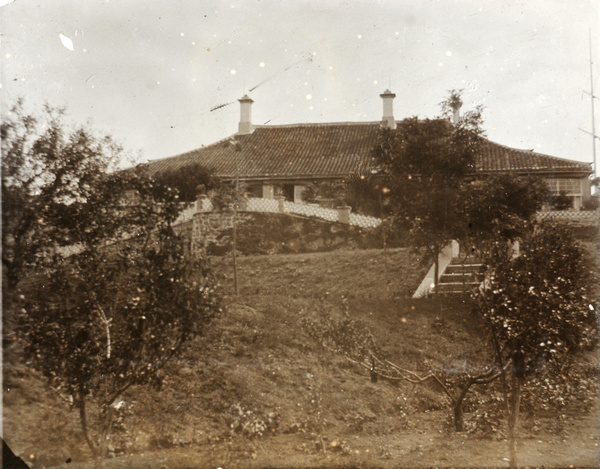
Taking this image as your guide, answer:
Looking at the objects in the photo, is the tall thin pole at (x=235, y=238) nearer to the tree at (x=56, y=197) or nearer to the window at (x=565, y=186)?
the tree at (x=56, y=197)

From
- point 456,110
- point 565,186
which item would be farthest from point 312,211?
point 565,186

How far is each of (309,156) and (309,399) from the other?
166cm

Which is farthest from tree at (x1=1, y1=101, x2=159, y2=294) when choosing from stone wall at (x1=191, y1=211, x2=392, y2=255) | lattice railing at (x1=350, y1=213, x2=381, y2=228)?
lattice railing at (x1=350, y1=213, x2=381, y2=228)

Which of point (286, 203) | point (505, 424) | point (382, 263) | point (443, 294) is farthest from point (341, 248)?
point (505, 424)

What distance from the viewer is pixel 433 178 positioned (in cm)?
320

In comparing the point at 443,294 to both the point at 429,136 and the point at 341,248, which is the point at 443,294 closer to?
the point at 341,248

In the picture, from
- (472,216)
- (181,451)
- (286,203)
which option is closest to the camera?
(181,451)

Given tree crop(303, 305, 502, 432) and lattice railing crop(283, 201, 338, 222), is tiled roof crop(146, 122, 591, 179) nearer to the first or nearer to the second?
lattice railing crop(283, 201, 338, 222)

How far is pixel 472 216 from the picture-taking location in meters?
3.13

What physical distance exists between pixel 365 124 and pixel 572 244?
5.16 ft

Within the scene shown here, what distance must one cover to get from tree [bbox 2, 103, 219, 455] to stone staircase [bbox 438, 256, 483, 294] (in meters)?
1.56

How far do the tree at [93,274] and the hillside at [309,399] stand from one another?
0.14m

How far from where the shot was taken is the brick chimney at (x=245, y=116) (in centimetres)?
330

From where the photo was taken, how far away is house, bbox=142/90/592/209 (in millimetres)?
3146
